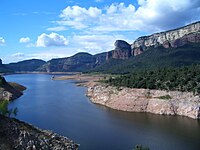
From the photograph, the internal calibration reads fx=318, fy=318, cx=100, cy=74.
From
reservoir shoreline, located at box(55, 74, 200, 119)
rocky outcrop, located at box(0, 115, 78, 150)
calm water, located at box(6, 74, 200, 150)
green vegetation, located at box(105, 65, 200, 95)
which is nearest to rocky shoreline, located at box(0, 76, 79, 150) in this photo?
rocky outcrop, located at box(0, 115, 78, 150)

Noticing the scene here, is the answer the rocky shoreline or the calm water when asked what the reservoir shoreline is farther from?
the rocky shoreline

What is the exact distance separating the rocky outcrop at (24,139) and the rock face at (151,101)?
3396cm

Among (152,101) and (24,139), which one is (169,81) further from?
(24,139)

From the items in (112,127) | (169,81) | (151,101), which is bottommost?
(112,127)

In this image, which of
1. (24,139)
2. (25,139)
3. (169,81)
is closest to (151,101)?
(169,81)

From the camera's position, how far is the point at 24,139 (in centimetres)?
3947

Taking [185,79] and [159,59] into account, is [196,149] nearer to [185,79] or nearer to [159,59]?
[185,79]

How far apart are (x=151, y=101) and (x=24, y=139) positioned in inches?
1709

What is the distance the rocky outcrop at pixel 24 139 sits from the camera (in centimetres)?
3864

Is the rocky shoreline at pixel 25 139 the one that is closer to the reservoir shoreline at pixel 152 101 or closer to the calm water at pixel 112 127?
the calm water at pixel 112 127

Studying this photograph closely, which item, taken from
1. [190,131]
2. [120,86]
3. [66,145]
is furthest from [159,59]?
[66,145]

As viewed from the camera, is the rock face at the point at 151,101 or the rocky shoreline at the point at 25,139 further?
the rock face at the point at 151,101

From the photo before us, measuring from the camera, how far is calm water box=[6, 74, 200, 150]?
165ft

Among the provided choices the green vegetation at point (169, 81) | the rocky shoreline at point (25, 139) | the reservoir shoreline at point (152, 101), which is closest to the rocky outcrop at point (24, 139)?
the rocky shoreline at point (25, 139)
